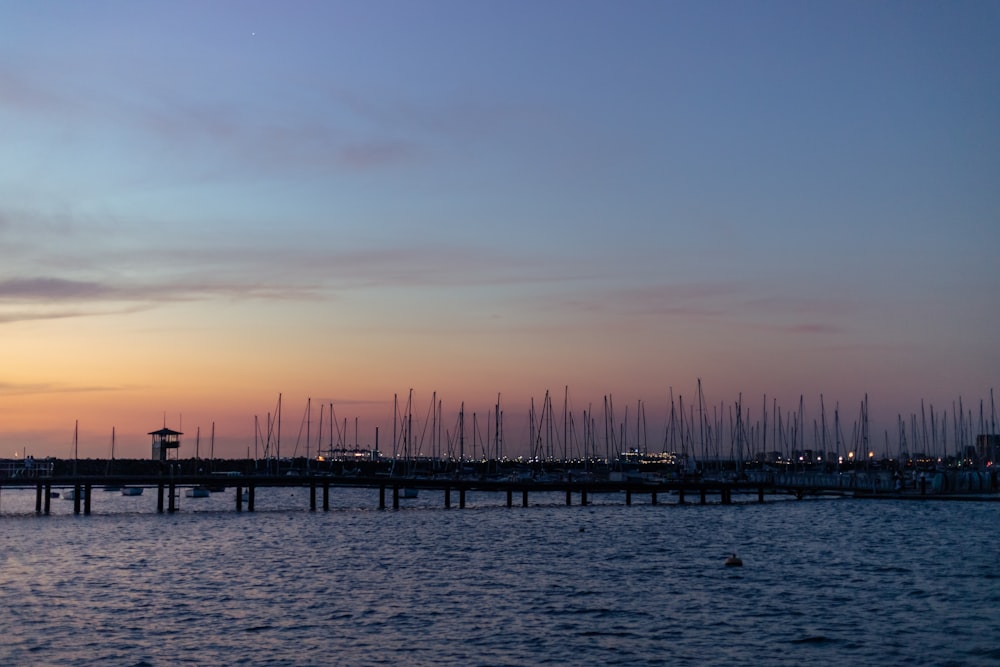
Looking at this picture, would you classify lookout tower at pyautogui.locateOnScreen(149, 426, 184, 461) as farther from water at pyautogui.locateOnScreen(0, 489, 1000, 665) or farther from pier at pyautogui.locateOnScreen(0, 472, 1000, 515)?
water at pyautogui.locateOnScreen(0, 489, 1000, 665)

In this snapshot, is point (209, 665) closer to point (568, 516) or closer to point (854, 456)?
point (568, 516)

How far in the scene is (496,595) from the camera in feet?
141

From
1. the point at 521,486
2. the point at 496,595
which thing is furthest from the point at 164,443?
the point at 496,595

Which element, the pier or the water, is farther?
the pier

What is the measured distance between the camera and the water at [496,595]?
31594 millimetres

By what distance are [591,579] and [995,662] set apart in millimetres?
20747

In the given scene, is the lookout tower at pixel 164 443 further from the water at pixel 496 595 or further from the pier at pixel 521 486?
the water at pixel 496 595

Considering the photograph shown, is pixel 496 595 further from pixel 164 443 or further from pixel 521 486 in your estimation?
pixel 164 443

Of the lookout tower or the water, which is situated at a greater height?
the lookout tower

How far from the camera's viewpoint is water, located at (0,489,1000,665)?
31.6 m

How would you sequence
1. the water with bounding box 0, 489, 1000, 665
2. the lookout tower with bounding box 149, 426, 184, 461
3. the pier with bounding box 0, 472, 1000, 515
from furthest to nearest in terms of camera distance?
the lookout tower with bounding box 149, 426, 184, 461 → the pier with bounding box 0, 472, 1000, 515 → the water with bounding box 0, 489, 1000, 665

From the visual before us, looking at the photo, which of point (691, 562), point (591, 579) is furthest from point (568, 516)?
point (591, 579)

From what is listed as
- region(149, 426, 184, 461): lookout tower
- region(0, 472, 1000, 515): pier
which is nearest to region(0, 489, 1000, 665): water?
region(0, 472, 1000, 515): pier

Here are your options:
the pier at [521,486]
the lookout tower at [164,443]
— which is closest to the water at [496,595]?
the pier at [521,486]
